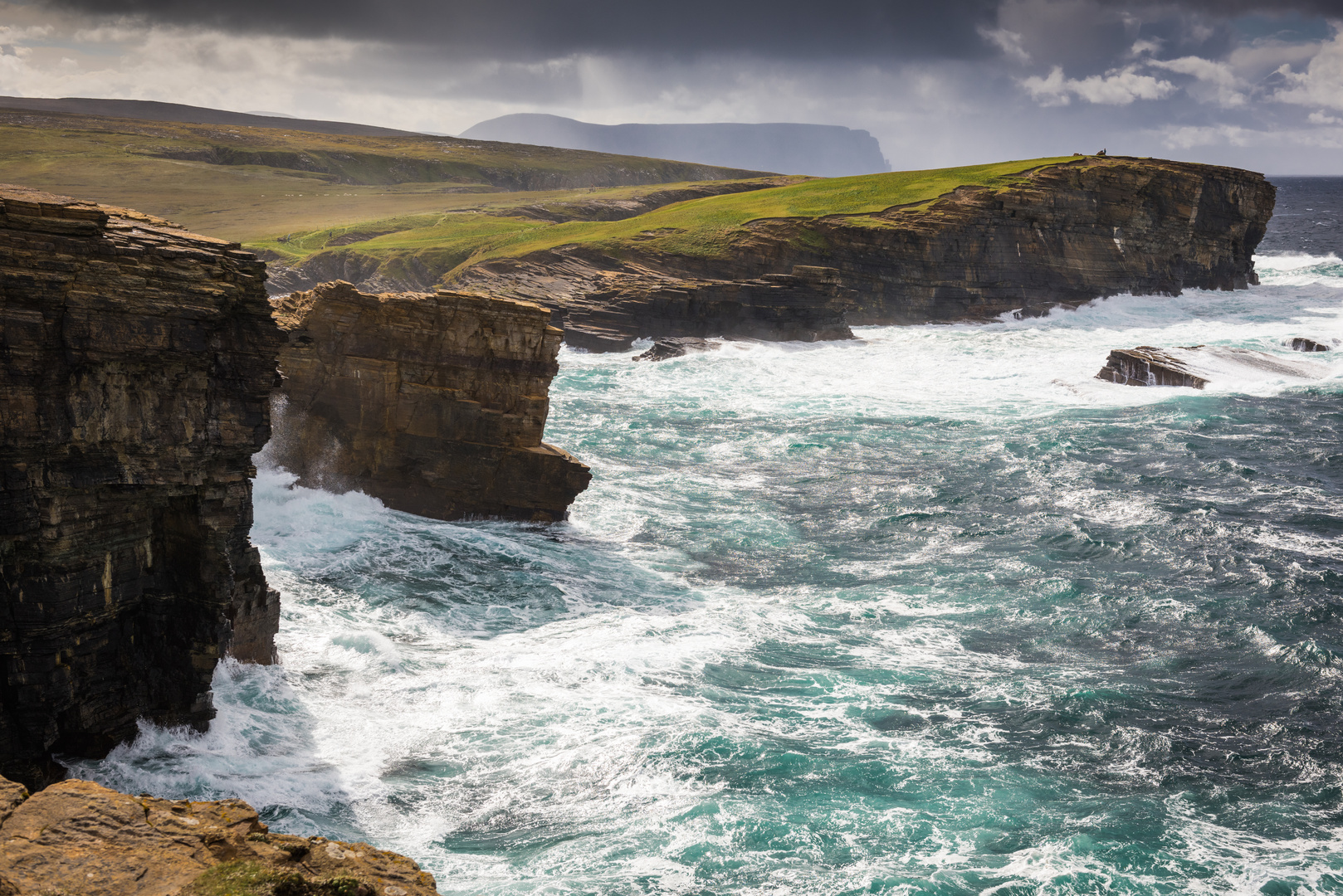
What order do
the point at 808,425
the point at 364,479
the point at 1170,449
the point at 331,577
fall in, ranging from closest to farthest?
the point at 331,577
the point at 364,479
the point at 1170,449
the point at 808,425

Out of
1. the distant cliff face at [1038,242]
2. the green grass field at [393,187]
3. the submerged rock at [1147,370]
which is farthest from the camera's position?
the green grass field at [393,187]

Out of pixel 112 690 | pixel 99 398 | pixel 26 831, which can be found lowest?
pixel 112 690

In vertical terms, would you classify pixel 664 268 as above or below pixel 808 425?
above

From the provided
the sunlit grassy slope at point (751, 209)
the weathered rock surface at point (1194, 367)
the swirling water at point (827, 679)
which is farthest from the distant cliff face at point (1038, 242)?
the swirling water at point (827, 679)

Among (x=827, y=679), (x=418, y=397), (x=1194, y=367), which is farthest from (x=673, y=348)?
(x=827, y=679)

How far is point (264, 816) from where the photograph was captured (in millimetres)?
12086

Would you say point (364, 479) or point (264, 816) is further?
point (364, 479)

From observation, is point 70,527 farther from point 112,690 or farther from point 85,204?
point 85,204

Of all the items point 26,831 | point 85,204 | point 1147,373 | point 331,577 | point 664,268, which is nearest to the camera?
point 26,831

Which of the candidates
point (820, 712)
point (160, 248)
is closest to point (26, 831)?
point (160, 248)

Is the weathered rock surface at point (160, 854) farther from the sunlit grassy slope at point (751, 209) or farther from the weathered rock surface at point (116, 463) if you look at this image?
the sunlit grassy slope at point (751, 209)

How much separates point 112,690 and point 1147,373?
42.4 m

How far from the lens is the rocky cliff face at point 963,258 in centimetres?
5519

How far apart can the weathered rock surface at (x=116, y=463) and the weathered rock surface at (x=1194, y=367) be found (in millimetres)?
39844
